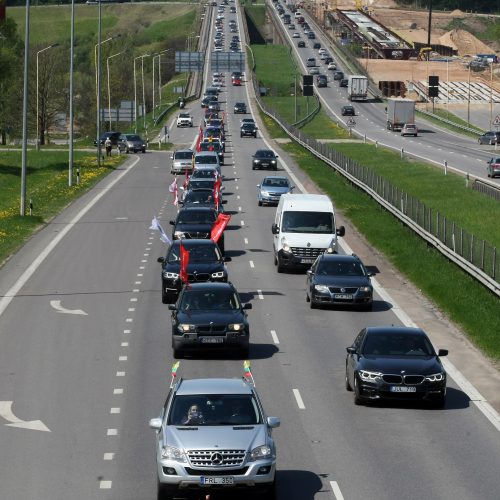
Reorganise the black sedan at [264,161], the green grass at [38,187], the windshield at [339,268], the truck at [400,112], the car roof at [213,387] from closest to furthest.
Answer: the car roof at [213,387]
the windshield at [339,268]
the green grass at [38,187]
the black sedan at [264,161]
the truck at [400,112]

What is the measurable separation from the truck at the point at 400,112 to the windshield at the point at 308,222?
81617 mm

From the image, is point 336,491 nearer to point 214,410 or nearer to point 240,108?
point 214,410

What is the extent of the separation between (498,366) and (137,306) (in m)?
10.8

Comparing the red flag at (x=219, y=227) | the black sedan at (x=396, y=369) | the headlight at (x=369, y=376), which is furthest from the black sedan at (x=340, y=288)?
the headlight at (x=369, y=376)

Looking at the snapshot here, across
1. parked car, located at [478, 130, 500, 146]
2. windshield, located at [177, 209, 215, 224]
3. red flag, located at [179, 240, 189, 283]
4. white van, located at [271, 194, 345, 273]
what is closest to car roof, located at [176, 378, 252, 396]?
red flag, located at [179, 240, 189, 283]

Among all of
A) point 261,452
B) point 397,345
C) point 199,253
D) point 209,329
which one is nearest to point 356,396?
point 397,345

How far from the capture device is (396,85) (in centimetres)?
18112

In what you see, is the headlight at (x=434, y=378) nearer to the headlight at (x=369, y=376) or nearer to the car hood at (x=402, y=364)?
the car hood at (x=402, y=364)

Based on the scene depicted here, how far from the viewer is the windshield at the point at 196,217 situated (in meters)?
48.3

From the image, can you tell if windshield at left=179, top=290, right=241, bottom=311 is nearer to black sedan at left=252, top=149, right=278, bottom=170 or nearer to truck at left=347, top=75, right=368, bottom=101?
black sedan at left=252, top=149, right=278, bottom=170

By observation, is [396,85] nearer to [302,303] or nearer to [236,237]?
[236,237]

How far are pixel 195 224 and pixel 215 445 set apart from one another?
96.9 ft

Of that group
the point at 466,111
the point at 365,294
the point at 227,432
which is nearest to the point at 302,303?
the point at 365,294

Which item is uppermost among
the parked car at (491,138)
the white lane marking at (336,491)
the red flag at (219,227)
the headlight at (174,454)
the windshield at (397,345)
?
the headlight at (174,454)
